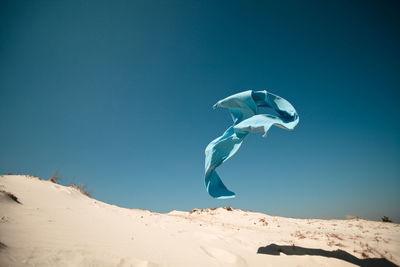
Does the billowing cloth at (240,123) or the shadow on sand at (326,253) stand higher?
the billowing cloth at (240,123)

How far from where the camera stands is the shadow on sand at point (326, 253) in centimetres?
521

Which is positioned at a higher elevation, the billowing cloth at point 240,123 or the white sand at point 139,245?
the billowing cloth at point 240,123

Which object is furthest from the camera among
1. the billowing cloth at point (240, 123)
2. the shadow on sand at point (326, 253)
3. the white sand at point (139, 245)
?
the billowing cloth at point (240, 123)

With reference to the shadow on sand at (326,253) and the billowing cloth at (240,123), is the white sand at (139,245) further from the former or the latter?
the billowing cloth at (240,123)

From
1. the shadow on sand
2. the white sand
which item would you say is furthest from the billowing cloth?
the shadow on sand

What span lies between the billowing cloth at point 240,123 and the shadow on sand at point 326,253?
1817 mm

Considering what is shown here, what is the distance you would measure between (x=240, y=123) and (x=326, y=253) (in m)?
4.41

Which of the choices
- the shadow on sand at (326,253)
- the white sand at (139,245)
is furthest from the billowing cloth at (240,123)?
the shadow on sand at (326,253)

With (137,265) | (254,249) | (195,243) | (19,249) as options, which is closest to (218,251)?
(195,243)

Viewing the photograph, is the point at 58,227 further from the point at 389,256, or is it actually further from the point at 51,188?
the point at 389,256

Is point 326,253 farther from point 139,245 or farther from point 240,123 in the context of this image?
point 139,245

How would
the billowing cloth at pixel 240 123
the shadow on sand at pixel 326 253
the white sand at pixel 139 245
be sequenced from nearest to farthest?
the white sand at pixel 139 245 → the shadow on sand at pixel 326 253 → the billowing cloth at pixel 240 123

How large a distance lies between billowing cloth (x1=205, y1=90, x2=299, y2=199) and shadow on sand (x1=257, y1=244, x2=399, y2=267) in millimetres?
1817

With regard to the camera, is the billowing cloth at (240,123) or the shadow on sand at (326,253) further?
the billowing cloth at (240,123)
